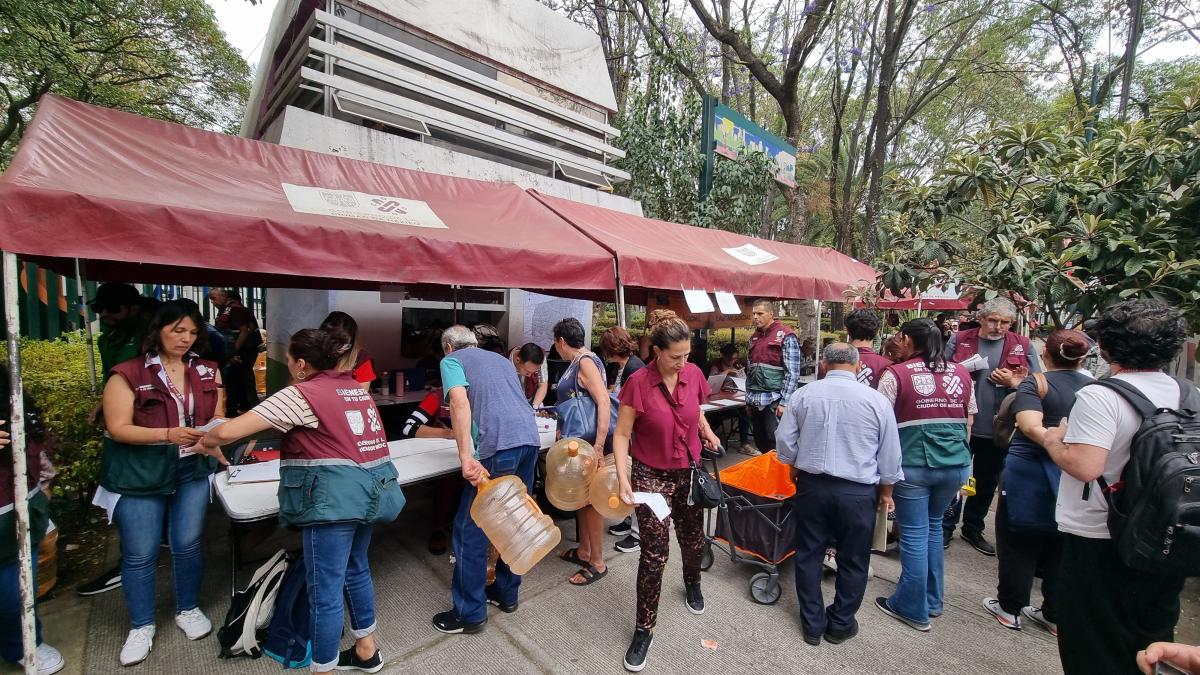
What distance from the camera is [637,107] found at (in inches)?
412

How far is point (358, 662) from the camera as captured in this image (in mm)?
2631

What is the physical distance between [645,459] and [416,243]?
74.1 inches

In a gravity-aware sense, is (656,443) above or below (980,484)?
above

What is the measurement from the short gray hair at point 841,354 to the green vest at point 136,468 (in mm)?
3446

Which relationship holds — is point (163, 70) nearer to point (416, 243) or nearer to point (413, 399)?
point (413, 399)

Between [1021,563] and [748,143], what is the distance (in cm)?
880

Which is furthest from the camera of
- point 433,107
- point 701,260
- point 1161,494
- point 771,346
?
point 433,107

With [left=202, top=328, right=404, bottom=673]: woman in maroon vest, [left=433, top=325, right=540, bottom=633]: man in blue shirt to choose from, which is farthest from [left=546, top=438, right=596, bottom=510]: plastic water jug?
[left=202, top=328, right=404, bottom=673]: woman in maroon vest

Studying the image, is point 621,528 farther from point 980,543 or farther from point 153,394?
point 153,394

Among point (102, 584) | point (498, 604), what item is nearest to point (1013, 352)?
point (498, 604)

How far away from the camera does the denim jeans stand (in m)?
2.60

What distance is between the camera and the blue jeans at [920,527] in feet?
9.88

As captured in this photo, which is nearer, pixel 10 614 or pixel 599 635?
pixel 10 614

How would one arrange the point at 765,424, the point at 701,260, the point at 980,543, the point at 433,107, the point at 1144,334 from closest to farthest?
1. the point at 1144,334
2. the point at 980,543
3. the point at 701,260
4. the point at 765,424
5. the point at 433,107
